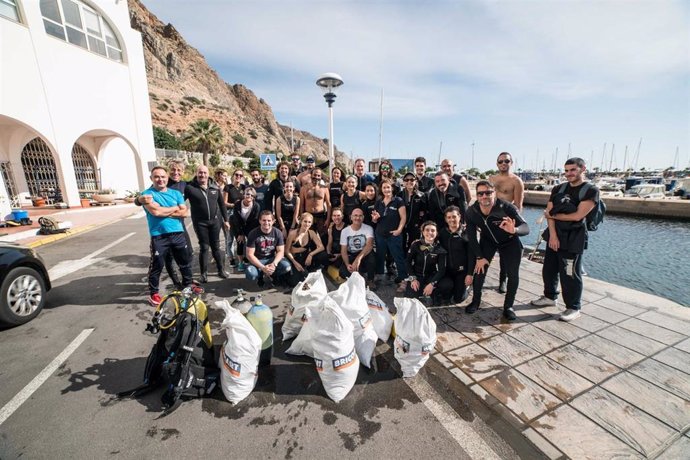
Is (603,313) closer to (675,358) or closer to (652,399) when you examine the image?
(675,358)

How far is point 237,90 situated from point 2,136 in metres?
96.6

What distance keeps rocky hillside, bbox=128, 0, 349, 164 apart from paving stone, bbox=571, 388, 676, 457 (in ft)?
167

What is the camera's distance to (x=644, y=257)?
36.5 feet

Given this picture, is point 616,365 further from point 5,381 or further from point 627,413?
point 5,381

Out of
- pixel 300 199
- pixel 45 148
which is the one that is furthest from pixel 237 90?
pixel 300 199

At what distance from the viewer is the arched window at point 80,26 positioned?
40.7 feet

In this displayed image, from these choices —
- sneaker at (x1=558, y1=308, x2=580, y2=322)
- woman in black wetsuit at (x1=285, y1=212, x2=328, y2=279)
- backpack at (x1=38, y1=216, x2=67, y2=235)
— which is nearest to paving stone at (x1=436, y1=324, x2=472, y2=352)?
sneaker at (x1=558, y1=308, x2=580, y2=322)

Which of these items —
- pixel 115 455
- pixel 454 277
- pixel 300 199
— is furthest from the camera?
pixel 300 199

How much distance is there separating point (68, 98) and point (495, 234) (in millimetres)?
18036

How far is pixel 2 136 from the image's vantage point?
1375 centimetres

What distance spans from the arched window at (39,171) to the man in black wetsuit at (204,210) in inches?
637

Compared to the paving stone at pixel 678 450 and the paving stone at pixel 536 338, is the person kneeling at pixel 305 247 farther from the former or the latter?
the paving stone at pixel 678 450

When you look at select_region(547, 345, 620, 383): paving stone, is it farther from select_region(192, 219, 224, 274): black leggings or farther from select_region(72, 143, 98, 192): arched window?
select_region(72, 143, 98, 192): arched window

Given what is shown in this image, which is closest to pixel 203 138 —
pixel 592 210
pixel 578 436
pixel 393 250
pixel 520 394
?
pixel 393 250
